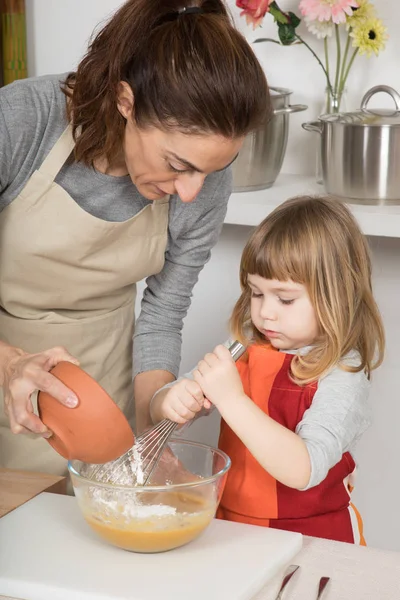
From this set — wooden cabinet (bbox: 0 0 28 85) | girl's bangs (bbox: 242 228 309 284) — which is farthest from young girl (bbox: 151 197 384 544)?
wooden cabinet (bbox: 0 0 28 85)

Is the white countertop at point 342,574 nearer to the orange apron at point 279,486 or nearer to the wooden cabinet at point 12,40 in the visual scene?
the orange apron at point 279,486

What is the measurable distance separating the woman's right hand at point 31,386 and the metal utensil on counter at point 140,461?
0.46ft

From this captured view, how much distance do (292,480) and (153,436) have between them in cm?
19

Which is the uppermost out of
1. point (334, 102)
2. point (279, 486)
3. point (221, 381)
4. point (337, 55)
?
point (337, 55)

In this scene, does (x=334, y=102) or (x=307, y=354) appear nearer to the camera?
(x=307, y=354)

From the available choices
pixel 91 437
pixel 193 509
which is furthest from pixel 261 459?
pixel 91 437

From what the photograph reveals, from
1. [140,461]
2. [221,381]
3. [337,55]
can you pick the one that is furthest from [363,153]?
[140,461]

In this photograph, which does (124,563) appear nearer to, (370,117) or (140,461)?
(140,461)

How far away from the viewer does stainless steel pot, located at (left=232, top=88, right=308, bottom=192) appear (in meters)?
2.01

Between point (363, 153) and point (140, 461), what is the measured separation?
0.99 metres

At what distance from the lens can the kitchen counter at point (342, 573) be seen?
95cm

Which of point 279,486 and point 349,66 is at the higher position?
point 349,66

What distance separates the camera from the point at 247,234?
227 cm

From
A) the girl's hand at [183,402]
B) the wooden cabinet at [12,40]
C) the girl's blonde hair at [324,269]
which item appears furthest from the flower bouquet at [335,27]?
the girl's hand at [183,402]
